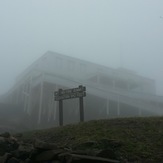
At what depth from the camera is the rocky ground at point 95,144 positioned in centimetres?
808

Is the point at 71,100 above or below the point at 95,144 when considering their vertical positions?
above

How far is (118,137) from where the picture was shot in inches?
400

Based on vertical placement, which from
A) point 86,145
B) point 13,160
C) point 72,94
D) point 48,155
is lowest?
point 13,160

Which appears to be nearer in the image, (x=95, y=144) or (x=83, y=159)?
(x=83, y=159)

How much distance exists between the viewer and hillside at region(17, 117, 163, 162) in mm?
8852

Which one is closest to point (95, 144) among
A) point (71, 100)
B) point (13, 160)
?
point (13, 160)

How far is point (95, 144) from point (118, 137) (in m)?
1.13

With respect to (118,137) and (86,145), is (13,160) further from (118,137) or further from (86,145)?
(118,137)

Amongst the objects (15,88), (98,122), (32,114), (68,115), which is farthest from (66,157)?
(15,88)

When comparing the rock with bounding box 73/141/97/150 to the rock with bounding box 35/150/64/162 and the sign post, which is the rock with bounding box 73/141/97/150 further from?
the sign post

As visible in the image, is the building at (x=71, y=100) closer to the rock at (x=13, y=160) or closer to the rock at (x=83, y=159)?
the rock at (x=13, y=160)

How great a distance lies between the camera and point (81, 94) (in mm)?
15984

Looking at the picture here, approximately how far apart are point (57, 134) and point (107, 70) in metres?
36.2

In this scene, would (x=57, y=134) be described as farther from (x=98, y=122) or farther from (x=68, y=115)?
(x=68, y=115)
